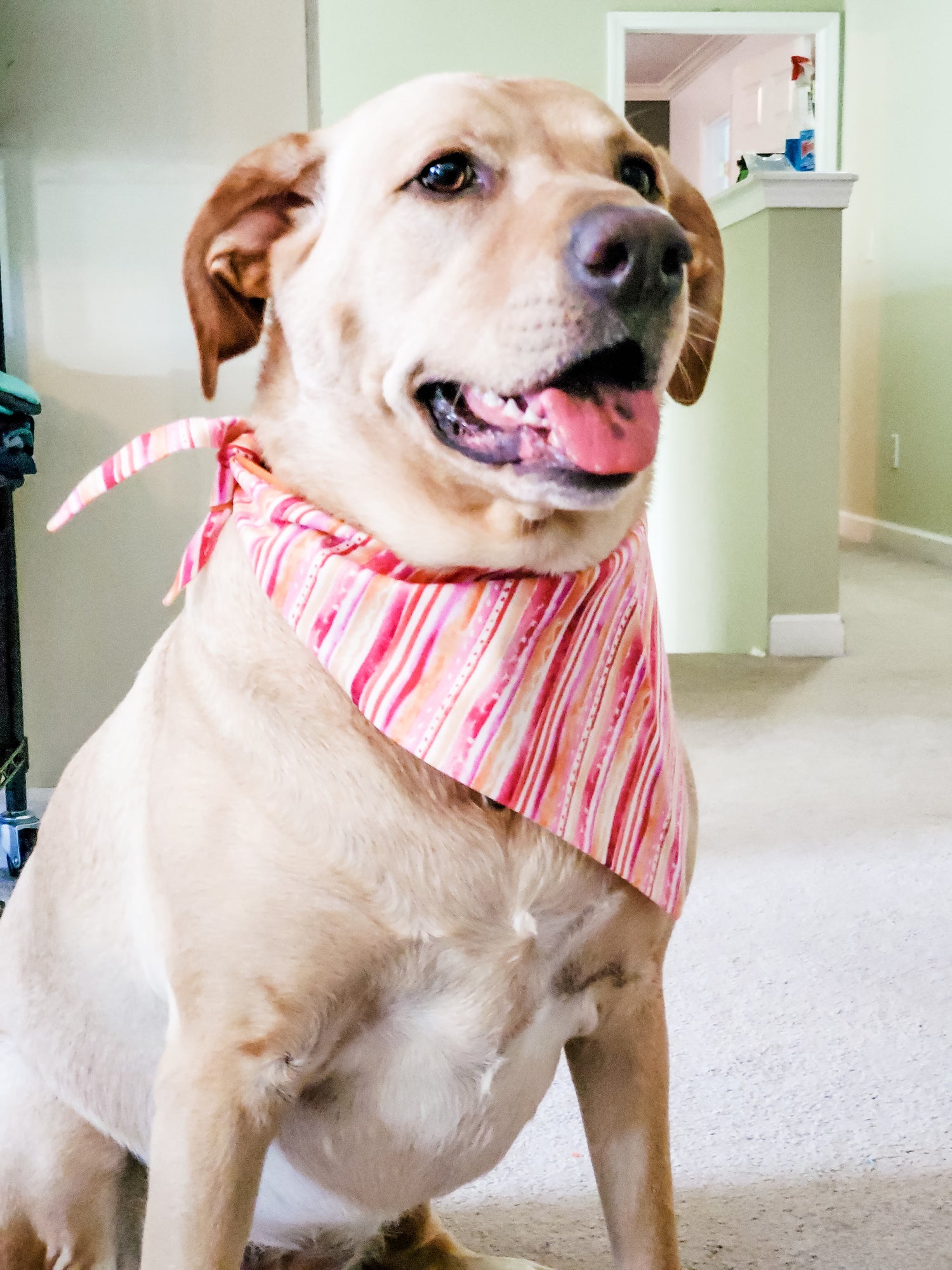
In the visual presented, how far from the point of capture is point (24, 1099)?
39.3 inches

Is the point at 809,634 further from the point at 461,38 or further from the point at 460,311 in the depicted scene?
the point at 461,38

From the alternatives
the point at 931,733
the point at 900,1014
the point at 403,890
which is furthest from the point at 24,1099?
the point at 931,733

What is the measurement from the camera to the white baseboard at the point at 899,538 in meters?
→ 5.38

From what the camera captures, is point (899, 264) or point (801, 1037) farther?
point (899, 264)

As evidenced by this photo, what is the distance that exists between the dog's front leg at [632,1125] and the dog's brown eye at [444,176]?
59 centimetres

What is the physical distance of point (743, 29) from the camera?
6.15m

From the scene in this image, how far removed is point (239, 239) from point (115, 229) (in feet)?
4.46

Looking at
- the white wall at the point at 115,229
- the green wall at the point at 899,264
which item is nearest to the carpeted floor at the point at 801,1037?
the white wall at the point at 115,229

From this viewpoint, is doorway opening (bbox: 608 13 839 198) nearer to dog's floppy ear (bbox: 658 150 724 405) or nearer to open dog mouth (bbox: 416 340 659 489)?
dog's floppy ear (bbox: 658 150 724 405)

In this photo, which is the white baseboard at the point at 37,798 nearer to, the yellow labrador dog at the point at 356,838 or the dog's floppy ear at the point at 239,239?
the yellow labrador dog at the point at 356,838

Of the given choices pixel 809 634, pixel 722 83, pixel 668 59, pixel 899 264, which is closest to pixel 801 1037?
pixel 809 634

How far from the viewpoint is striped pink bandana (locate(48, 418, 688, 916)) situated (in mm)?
856

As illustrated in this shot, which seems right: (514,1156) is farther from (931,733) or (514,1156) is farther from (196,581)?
(931,733)

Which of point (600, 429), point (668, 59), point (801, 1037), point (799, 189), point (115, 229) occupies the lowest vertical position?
point (801, 1037)
